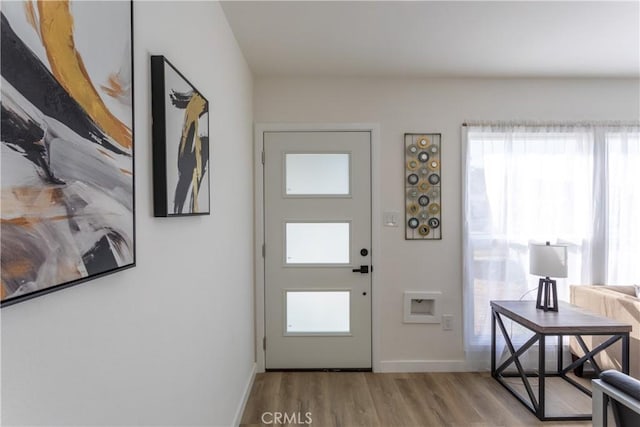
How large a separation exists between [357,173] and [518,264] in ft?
5.43

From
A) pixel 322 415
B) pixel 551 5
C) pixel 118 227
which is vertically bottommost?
pixel 322 415

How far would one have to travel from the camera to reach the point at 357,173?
306cm

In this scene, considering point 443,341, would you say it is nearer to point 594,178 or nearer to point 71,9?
point 594,178

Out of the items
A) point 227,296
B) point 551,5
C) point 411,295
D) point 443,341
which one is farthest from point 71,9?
point 443,341

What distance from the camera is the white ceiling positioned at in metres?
1.96

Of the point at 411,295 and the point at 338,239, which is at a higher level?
the point at 338,239

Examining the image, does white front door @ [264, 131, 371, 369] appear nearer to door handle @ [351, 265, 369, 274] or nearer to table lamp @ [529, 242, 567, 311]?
door handle @ [351, 265, 369, 274]

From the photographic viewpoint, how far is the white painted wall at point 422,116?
3.05 metres

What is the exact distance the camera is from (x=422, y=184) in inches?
120

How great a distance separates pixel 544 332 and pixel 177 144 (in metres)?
2.52

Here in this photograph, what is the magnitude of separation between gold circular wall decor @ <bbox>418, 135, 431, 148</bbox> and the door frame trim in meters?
0.37

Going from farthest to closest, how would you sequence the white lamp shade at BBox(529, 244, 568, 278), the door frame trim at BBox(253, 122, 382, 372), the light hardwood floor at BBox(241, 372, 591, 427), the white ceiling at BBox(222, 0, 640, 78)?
the door frame trim at BBox(253, 122, 382, 372), the white lamp shade at BBox(529, 244, 568, 278), the light hardwood floor at BBox(241, 372, 591, 427), the white ceiling at BBox(222, 0, 640, 78)

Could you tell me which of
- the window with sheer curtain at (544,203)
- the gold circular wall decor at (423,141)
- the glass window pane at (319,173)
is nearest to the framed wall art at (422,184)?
the gold circular wall decor at (423,141)

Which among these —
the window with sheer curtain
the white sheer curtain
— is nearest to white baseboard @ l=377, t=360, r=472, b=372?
the window with sheer curtain
